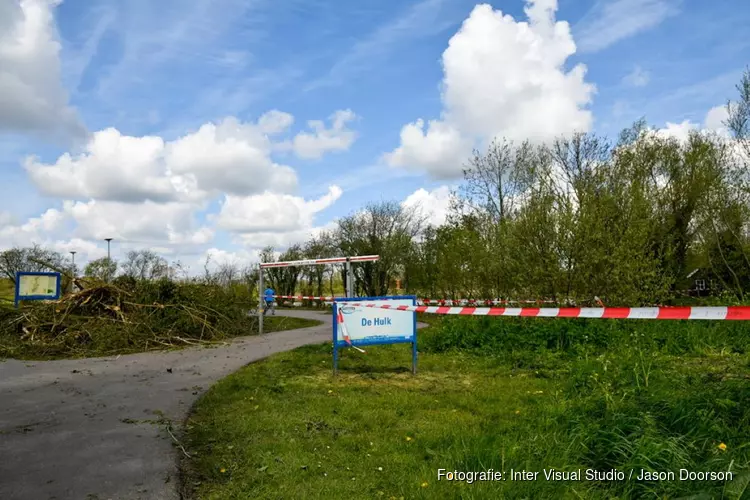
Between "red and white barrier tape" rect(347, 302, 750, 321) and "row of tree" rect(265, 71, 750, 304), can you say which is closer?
"red and white barrier tape" rect(347, 302, 750, 321)

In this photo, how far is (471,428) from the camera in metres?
5.53

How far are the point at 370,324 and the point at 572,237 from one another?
5.76m

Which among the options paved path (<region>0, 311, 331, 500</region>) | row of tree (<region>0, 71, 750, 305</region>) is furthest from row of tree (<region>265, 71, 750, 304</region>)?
paved path (<region>0, 311, 331, 500</region>)

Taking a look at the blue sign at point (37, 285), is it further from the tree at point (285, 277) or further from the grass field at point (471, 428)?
the tree at point (285, 277)

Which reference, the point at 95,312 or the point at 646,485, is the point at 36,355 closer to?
the point at 95,312

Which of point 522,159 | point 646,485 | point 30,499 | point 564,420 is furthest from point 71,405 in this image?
point 522,159

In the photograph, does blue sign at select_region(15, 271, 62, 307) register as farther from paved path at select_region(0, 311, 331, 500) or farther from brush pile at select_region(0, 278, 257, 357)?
paved path at select_region(0, 311, 331, 500)

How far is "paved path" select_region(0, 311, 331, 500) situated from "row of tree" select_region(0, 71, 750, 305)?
6799mm

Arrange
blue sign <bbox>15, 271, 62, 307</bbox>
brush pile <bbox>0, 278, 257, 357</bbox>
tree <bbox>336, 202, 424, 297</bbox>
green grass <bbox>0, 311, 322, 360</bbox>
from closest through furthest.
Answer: green grass <bbox>0, 311, 322, 360</bbox>
brush pile <bbox>0, 278, 257, 357</bbox>
blue sign <bbox>15, 271, 62, 307</bbox>
tree <bbox>336, 202, 424, 297</bbox>

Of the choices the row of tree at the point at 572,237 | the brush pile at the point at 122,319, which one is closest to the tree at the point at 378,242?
the row of tree at the point at 572,237

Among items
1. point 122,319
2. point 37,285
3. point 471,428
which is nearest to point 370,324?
A: point 471,428

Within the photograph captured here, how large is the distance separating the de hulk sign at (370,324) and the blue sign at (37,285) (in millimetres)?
12413

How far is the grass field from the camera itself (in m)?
4.03

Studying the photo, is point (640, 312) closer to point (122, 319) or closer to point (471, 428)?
point (471, 428)
